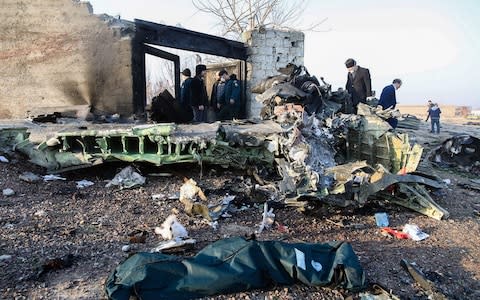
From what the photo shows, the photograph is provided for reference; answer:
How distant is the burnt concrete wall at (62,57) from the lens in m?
8.84

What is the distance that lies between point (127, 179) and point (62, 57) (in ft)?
16.2

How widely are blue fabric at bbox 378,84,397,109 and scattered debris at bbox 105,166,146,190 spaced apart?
4.98m

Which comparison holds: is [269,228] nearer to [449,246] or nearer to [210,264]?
[210,264]

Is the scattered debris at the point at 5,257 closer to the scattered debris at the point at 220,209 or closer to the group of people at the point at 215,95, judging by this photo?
the scattered debris at the point at 220,209

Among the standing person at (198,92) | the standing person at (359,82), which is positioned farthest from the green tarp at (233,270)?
the standing person at (198,92)

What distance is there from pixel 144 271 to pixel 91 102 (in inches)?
285

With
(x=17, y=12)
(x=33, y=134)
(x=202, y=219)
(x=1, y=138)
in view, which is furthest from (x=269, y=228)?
(x=17, y=12)

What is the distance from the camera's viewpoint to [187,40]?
9609 millimetres

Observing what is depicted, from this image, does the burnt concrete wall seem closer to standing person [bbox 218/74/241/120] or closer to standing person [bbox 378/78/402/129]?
standing person [bbox 218/74/241/120]

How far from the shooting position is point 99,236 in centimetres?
381

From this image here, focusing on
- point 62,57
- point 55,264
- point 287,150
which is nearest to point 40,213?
point 55,264

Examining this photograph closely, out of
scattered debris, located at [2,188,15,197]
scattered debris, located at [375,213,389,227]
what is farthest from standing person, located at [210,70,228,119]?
scattered debris, located at [375,213,389,227]

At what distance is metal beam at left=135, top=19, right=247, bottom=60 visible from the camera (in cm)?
898

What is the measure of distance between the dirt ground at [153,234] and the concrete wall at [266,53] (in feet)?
17.3
